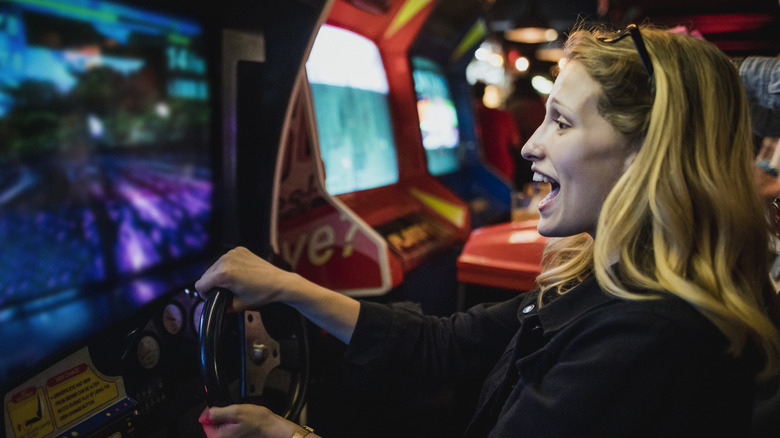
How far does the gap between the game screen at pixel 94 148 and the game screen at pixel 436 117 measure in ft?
5.28

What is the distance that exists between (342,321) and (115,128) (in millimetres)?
541

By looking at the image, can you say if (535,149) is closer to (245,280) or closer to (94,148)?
(245,280)

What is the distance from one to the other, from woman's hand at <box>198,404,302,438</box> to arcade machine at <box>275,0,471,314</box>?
2.23 ft

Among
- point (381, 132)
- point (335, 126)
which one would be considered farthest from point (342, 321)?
point (381, 132)

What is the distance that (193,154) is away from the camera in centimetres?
116

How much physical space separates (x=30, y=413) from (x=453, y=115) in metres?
2.72

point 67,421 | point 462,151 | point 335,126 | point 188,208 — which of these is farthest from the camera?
point 462,151

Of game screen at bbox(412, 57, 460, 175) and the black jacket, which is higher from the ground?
game screen at bbox(412, 57, 460, 175)

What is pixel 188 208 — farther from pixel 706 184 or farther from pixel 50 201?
pixel 706 184

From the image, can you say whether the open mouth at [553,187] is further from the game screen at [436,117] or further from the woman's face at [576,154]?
the game screen at [436,117]

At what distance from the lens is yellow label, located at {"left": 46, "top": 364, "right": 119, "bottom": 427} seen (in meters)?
0.76

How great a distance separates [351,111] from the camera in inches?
81.1

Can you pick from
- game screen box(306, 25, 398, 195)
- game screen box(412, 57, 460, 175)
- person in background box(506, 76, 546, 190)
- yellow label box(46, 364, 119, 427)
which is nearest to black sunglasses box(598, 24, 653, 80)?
yellow label box(46, 364, 119, 427)

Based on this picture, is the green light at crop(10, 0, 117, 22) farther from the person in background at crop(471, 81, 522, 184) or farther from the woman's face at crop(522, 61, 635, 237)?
the person in background at crop(471, 81, 522, 184)
